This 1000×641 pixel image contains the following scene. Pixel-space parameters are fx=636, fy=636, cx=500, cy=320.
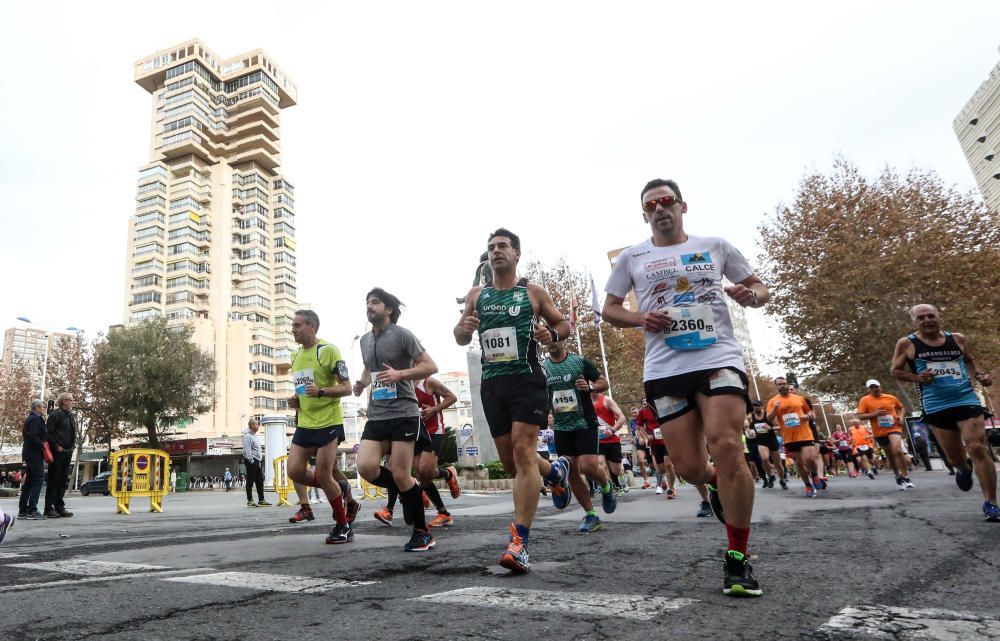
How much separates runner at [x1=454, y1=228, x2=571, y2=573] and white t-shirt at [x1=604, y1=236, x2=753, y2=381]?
0.66 meters

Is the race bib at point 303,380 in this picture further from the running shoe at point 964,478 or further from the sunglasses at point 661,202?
the running shoe at point 964,478

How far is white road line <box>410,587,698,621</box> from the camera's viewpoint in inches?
91.2

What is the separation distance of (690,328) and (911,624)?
1576 millimetres

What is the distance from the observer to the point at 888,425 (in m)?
11.5

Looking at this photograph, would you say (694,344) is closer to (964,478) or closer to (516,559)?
(516,559)

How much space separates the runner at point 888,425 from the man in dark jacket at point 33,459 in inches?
556

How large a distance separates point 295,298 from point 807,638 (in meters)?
81.8

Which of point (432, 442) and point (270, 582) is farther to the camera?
point (432, 442)

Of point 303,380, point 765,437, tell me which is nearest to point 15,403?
point 303,380

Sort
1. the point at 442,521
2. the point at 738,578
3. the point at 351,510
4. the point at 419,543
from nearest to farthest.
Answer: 1. the point at 738,578
2. the point at 419,543
3. the point at 351,510
4. the point at 442,521

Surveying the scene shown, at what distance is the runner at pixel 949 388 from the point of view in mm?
5492

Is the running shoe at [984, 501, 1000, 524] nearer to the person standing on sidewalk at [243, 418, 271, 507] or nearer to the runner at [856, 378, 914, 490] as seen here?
the runner at [856, 378, 914, 490]

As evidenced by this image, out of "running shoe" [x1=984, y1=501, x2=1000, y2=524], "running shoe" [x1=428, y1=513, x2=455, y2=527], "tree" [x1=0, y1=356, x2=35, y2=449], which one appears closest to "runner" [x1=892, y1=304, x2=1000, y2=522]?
"running shoe" [x1=984, y1=501, x2=1000, y2=524]

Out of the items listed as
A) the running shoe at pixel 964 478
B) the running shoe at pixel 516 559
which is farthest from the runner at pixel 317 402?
the running shoe at pixel 964 478
